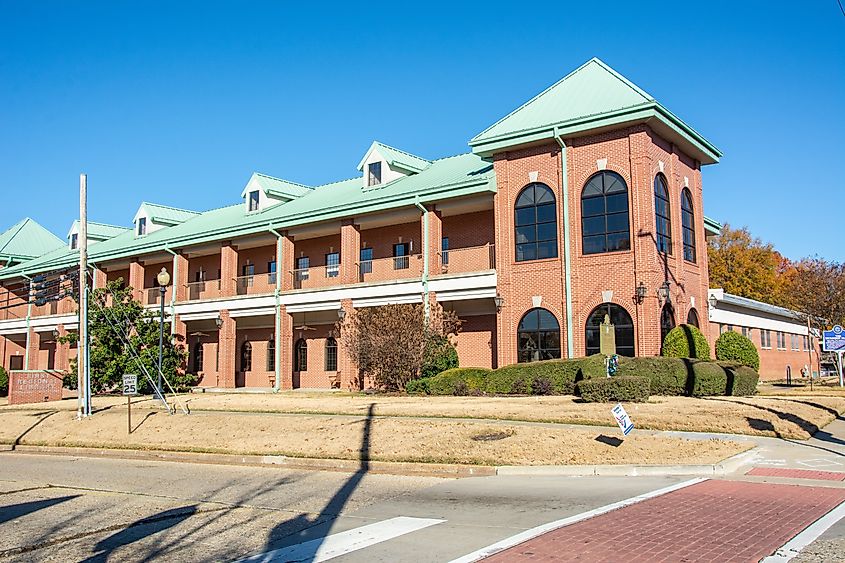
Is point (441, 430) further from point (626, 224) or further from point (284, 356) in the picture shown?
point (284, 356)

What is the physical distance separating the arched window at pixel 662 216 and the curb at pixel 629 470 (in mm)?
14924

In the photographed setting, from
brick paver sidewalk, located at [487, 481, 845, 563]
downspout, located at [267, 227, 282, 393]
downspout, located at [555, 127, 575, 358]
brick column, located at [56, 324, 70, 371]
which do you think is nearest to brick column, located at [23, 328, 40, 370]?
brick column, located at [56, 324, 70, 371]

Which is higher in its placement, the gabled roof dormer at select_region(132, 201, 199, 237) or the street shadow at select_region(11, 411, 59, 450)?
the gabled roof dormer at select_region(132, 201, 199, 237)

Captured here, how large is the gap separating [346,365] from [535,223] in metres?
10.2

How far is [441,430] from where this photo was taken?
1579cm

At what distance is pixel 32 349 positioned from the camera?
49.0 metres

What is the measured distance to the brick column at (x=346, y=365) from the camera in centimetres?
3152

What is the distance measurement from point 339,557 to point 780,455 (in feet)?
29.4

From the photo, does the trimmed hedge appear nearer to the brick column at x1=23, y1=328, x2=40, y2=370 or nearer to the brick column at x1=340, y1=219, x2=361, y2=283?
the brick column at x1=340, y1=219, x2=361, y2=283

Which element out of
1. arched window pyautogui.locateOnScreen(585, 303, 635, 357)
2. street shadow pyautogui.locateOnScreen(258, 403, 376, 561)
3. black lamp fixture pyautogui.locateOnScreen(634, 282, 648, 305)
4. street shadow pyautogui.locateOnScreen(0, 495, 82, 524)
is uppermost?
black lamp fixture pyautogui.locateOnScreen(634, 282, 648, 305)

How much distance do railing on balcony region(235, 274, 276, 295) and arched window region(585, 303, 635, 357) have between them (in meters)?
18.0

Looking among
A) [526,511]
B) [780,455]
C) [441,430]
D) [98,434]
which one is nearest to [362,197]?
[98,434]

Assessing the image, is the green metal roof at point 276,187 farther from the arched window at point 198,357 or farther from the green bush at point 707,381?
the green bush at point 707,381

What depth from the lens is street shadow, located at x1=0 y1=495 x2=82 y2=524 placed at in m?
9.97
